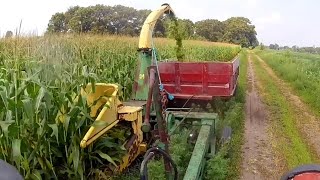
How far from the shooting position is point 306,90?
1398 cm

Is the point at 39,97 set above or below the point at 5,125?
above

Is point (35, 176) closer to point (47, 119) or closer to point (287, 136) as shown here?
point (47, 119)

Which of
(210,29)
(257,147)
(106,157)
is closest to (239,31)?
(210,29)

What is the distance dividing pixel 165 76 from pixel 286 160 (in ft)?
9.50

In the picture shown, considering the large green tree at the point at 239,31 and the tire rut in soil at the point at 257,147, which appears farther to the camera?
the large green tree at the point at 239,31

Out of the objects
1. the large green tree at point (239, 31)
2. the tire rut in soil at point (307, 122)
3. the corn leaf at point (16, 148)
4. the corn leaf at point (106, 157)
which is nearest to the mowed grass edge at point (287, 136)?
the tire rut in soil at point (307, 122)

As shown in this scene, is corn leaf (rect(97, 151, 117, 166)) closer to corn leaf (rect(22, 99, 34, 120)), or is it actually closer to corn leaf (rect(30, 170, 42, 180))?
corn leaf (rect(30, 170, 42, 180))

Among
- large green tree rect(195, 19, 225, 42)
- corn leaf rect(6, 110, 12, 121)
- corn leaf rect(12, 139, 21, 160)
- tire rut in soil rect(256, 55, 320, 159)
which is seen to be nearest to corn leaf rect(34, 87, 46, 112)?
corn leaf rect(6, 110, 12, 121)

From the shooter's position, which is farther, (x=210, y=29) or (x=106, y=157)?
(x=210, y=29)

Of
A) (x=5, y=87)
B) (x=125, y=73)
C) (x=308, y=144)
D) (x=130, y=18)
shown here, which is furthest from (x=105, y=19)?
(x=5, y=87)

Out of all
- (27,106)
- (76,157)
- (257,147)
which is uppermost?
(27,106)

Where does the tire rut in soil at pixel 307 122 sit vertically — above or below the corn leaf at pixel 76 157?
below

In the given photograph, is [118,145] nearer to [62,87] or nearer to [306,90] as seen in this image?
[62,87]

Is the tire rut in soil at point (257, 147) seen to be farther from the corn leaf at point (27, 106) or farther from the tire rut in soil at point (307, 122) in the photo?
the corn leaf at point (27, 106)
